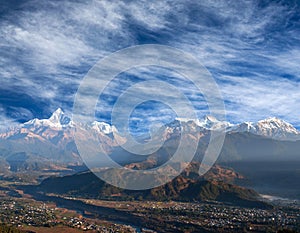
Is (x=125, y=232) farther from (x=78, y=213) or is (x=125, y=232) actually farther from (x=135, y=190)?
(x=135, y=190)

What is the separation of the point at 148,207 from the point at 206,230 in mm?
31476

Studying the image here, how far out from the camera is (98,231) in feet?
227

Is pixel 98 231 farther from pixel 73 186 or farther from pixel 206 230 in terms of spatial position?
pixel 73 186

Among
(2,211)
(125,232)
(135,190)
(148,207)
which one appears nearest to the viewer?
(125,232)

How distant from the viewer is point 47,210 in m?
95.2

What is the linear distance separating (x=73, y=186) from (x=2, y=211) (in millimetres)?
57846

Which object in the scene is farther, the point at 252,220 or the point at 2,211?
the point at 2,211

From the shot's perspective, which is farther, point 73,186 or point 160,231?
point 73,186

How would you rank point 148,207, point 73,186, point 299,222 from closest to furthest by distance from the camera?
point 299,222, point 148,207, point 73,186

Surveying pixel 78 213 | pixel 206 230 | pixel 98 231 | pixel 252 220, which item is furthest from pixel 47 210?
pixel 252 220

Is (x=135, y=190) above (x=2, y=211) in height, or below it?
above

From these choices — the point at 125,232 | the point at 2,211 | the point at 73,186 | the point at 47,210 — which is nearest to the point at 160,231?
the point at 125,232

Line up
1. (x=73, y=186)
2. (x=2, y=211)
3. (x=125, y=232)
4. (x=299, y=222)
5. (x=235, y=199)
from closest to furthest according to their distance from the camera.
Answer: (x=125, y=232)
(x=299, y=222)
(x=2, y=211)
(x=235, y=199)
(x=73, y=186)

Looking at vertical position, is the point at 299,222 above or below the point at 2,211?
above
